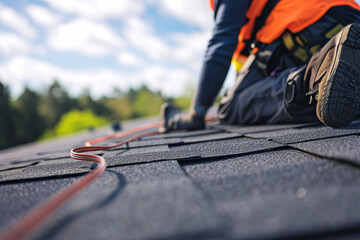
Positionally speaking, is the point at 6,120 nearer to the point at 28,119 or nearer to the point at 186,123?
the point at 28,119

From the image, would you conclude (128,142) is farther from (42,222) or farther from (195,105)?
(42,222)

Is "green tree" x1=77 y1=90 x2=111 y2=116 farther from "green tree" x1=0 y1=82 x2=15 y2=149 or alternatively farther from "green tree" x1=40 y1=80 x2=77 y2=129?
"green tree" x1=0 y1=82 x2=15 y2=149

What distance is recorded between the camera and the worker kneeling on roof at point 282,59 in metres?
0.81

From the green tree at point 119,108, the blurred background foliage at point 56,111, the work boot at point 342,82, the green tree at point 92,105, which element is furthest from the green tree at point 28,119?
the work boot at point 342,82

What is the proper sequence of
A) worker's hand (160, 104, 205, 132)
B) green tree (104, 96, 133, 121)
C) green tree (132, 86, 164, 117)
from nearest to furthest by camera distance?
worker's hand (160, 104, 205, 132), green tree (132, 86, 164, 117), green tree (104, 96, 133, 121)

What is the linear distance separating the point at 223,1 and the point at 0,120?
24593 millimetres

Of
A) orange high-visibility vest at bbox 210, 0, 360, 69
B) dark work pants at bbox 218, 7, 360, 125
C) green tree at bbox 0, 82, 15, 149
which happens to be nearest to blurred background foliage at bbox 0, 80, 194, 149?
green tree at bbox 0, 82, 15, 149

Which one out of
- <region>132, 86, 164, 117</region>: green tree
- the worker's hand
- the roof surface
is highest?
<region>132, 86, 164, 117</region>: green tree

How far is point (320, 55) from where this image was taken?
2.99ft

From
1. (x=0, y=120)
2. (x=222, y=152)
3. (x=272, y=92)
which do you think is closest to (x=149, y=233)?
(x=222, y=152)

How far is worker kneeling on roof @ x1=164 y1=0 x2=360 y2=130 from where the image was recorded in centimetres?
81

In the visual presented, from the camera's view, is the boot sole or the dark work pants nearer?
the boot sole

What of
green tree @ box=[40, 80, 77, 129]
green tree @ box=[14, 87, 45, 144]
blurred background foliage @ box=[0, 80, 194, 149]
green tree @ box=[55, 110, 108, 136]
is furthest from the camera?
green tree @ box=[40, 80, 77, 129]

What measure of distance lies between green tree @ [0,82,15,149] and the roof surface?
24.1 meters
